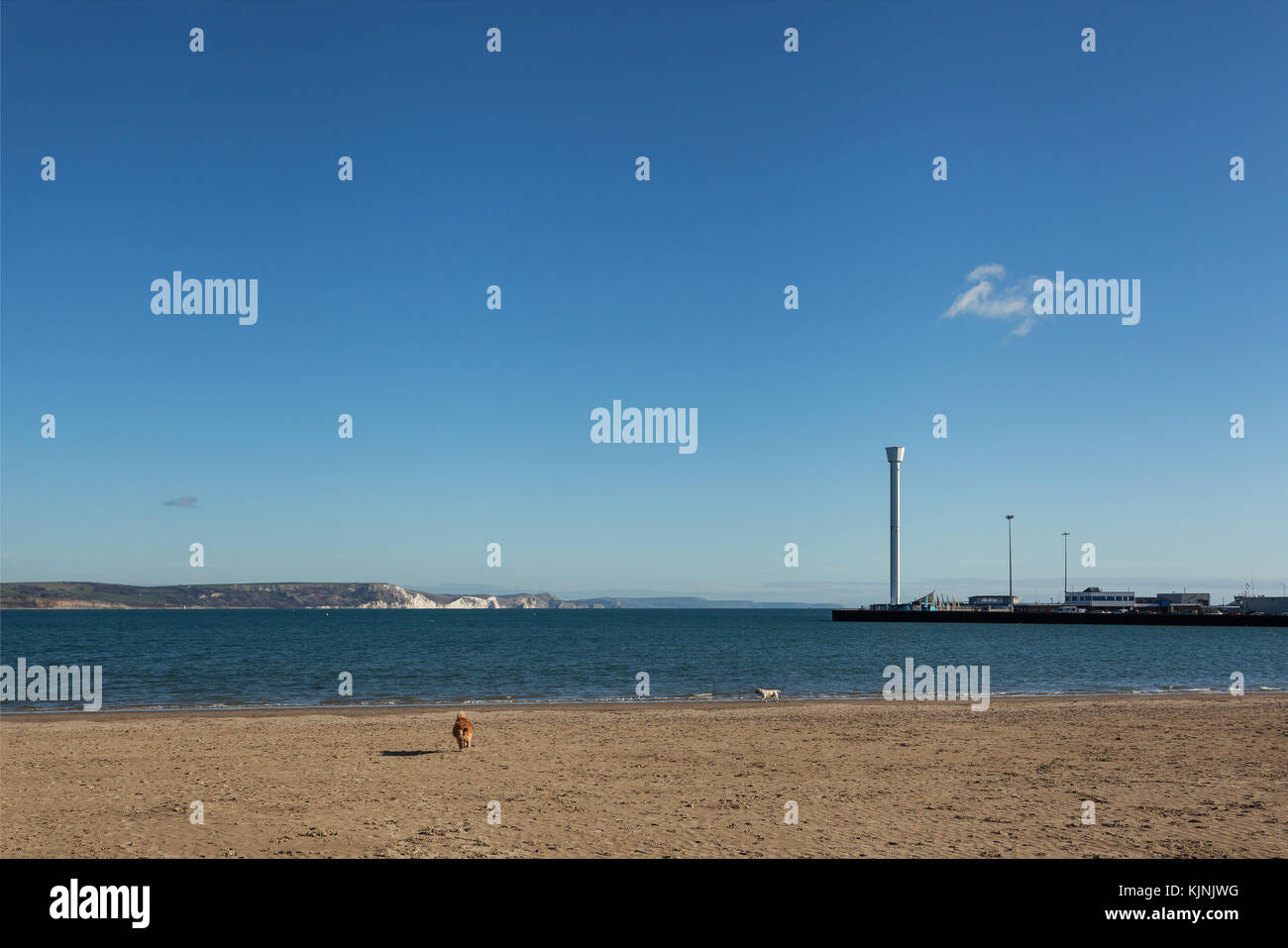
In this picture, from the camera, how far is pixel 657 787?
16375mm

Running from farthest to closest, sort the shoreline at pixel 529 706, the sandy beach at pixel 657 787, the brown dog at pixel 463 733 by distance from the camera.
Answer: the shoreline at pixel 529 706, the brown dog at pixel 463 733, the sandy beach at pixel 657 787

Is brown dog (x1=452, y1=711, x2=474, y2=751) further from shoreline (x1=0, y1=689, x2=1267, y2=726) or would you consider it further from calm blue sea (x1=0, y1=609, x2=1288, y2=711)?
calm blue sea (x1=0, y1=609, x2=1288, y2=711)

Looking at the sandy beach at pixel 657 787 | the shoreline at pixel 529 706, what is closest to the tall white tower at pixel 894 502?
the shoreline at pixel 529 706

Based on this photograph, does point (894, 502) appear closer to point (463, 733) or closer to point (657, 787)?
point (463, 733)

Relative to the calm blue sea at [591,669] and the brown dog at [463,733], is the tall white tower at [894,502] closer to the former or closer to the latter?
the calm blue sea at [591,669]

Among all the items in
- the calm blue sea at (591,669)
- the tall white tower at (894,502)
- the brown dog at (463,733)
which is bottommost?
the calm blue sea at (591,669)

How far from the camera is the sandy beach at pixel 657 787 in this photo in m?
12.1

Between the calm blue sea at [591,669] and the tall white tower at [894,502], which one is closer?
the calm blue sea at [591,669]

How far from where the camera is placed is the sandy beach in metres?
12.1
